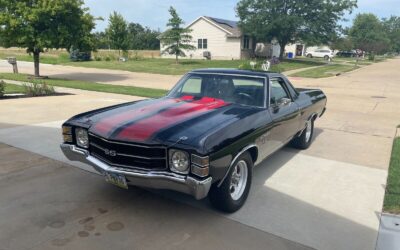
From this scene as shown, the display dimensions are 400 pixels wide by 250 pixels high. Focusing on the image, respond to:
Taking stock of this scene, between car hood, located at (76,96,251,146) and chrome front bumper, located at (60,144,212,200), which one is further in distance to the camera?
car hood, located at (76,96,251,146)

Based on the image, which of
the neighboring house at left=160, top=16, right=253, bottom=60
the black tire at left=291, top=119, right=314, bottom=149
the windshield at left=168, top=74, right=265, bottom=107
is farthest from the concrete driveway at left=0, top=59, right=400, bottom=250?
the neighboring house at left=160, top=16, right=253, bottom=60

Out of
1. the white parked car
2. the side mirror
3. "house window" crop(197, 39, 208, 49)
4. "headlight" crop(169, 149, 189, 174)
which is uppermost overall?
"house window" crop(197, 39, 208, 49)

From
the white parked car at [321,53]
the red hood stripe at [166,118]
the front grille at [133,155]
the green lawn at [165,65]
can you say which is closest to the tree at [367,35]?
the white parked car at [321,53]

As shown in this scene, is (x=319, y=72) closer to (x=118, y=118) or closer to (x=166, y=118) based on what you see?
(x=166, y=118)

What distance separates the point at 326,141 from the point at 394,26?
15430 centimetres

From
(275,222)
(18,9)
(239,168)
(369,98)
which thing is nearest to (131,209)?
(239,168)

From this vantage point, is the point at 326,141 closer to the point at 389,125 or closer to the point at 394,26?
the point at 389,125

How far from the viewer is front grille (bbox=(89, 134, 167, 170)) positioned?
3465 millimetres

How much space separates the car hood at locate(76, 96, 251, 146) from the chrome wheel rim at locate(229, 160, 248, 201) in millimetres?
586

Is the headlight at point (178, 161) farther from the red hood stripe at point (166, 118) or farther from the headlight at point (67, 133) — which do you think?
the headlight at point (67, 133)

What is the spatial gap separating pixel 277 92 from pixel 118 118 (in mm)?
2481

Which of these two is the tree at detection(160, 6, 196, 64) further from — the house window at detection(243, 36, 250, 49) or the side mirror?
the side mirror

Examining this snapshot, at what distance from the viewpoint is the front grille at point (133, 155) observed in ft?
11.4

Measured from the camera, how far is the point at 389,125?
9.06 meters
